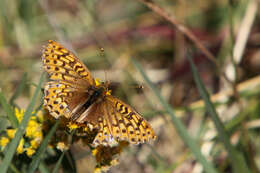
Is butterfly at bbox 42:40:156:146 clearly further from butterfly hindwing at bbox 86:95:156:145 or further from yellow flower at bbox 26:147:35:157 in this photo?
yellow flower at bbox 26:147:35:157

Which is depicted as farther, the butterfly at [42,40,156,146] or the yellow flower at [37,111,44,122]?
the yellow flower at [37,111,44,122]

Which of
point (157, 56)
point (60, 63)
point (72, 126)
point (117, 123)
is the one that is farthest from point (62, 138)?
point (157, 56)

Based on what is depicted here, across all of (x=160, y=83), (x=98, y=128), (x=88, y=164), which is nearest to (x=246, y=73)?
(x=160, y=83)

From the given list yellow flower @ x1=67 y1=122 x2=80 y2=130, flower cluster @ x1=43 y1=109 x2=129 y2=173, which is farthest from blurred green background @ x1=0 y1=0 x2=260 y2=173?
yellow flower @ x1=67 y1=122 x2=80 y2=130

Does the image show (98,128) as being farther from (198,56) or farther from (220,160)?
(198,56)

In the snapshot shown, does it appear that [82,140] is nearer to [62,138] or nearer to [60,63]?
[62,138]
